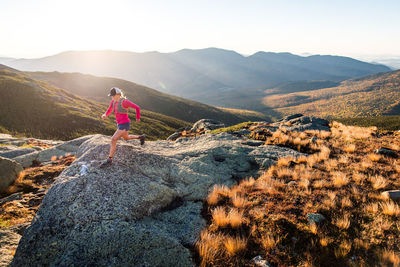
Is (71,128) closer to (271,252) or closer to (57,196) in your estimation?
(57,196)

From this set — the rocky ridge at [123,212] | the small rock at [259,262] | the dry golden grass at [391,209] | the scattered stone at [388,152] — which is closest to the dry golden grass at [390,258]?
the dry golden grass at [391,209]

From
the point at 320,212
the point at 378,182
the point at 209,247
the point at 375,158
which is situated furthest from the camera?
the point at 375,158

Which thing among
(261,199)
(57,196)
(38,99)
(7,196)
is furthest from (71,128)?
(261,199)

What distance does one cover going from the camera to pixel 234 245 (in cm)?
473

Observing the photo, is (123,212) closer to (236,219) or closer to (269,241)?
(236,219)

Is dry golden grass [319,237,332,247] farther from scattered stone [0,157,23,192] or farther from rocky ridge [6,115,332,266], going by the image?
scattered stone [0,157,23,192]

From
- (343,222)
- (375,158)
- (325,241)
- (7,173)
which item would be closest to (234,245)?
(325,241)

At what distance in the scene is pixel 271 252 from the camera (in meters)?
4.73

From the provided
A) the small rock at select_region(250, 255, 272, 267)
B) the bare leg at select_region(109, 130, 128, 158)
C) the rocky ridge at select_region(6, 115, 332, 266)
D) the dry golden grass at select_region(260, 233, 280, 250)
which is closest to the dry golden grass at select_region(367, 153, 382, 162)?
the rocky ridge at select_region(6, 115, 332, 266)

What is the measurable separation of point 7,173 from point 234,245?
12.0m

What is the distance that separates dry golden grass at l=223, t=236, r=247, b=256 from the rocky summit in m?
0.98

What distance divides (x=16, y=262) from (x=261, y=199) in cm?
736

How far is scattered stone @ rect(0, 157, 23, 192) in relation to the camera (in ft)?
30.3

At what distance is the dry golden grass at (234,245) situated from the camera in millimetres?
4648
